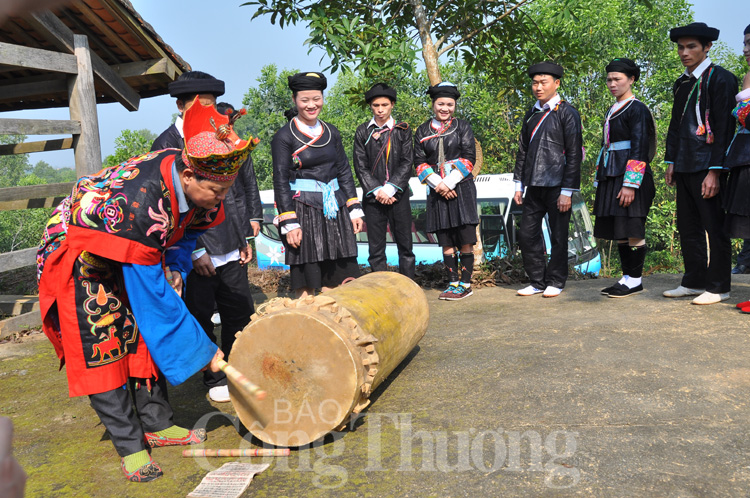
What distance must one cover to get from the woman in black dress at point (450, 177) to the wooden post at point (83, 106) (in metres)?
3.43

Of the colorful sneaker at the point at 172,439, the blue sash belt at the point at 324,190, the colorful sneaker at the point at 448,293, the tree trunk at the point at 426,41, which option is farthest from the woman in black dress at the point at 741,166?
the colorful sneaker at the point at 172,439

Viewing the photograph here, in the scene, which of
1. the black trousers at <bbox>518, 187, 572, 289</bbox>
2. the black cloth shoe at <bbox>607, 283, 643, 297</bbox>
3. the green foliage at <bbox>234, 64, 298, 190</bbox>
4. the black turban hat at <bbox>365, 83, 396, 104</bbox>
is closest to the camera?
the black cloth shoe at <bbox>607, 283, 643, 297</bbox>

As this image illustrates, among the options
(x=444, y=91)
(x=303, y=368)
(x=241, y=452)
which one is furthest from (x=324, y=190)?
(x=241, y=452)

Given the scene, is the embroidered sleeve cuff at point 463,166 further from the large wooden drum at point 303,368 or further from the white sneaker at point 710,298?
the large wooden drum at point 303,368

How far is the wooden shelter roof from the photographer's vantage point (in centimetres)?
600

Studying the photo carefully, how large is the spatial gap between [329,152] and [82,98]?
2924 millimetres

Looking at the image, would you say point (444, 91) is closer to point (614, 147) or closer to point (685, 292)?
point (614, 147)

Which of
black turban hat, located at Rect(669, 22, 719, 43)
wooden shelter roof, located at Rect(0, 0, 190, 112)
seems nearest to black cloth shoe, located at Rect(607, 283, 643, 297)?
black turban hat, located at Rect(669, 22, 719, 43)

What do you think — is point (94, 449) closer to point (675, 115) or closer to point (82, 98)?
point (82, 98)

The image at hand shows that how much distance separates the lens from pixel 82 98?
6215 mm

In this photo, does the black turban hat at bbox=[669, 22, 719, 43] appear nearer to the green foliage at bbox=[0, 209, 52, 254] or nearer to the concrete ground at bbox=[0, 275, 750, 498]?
the concrete ground at bbox=[0, 275, 750, 498]

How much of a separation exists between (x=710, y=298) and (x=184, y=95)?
4.54 m

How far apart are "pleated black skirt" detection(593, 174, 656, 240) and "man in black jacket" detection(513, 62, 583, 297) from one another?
0.93 feet

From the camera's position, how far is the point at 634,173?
5.39 meters
